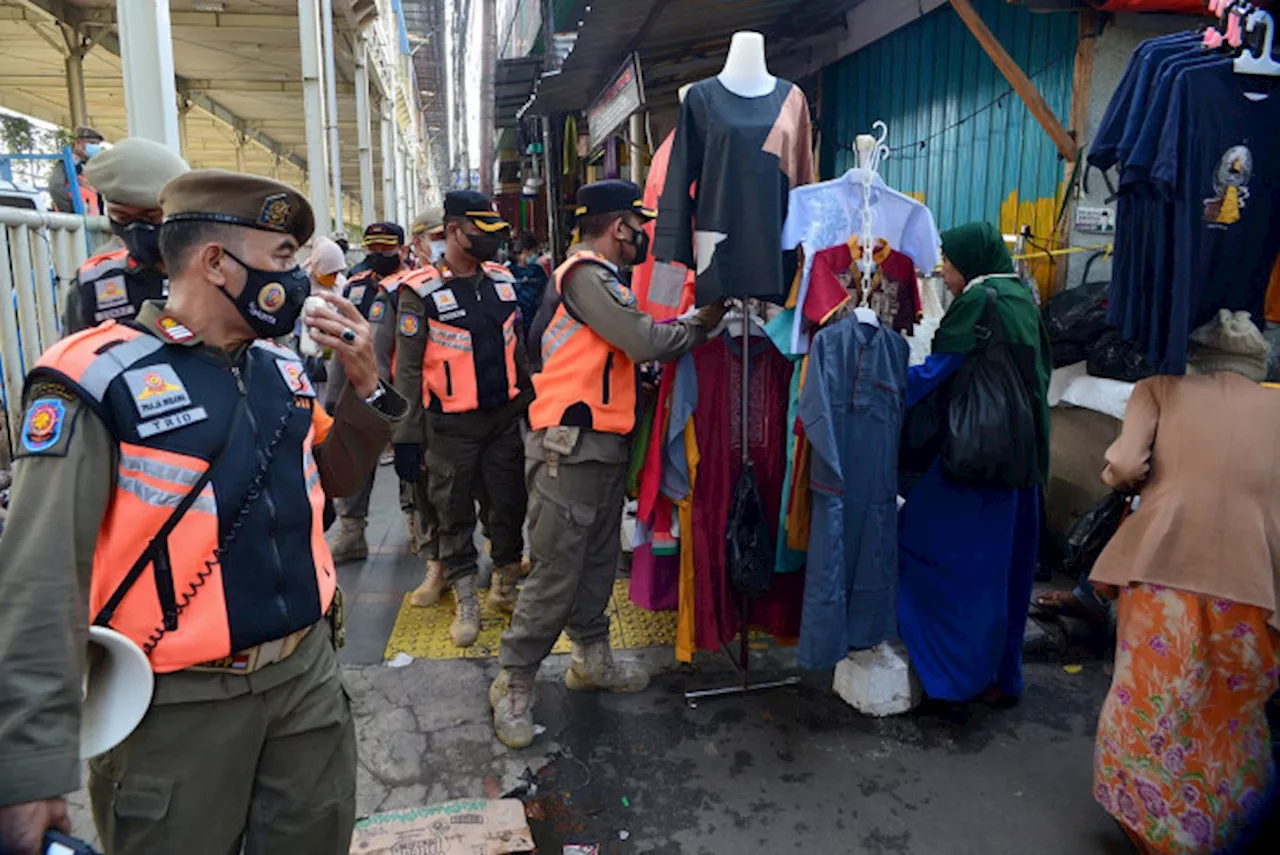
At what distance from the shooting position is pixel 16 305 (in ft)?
10.7

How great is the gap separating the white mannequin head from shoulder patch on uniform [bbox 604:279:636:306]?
911 millimetres

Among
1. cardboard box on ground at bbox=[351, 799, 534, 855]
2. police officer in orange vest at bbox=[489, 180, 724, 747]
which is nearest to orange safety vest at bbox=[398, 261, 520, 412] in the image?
police officer in orange vest at bbox=[489, 180, 724, 747]

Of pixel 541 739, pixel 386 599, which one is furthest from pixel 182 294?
pixel 386 599

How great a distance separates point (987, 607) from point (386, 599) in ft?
11.1

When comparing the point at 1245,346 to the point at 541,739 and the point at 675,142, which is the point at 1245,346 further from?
the point at 541,739

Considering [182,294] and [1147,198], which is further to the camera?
[1147,198]

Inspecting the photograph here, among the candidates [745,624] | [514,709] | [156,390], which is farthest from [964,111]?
[156,390]

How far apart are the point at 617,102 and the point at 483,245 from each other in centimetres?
278

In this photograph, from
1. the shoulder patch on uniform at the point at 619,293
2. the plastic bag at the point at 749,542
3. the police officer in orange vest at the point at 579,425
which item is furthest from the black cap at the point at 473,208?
the plastic bag at the point at 749,542

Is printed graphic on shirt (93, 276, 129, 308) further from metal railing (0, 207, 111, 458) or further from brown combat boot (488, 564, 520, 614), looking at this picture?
brown combat boot (488, 564, 520, 614)

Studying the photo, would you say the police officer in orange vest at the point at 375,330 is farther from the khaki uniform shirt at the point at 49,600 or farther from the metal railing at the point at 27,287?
the khaki uniform shirt at the point at 49,600

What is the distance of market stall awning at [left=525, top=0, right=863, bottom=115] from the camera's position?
223 inches

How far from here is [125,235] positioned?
302 centimetres

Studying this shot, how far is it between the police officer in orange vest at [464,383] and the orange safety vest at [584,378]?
909mm
